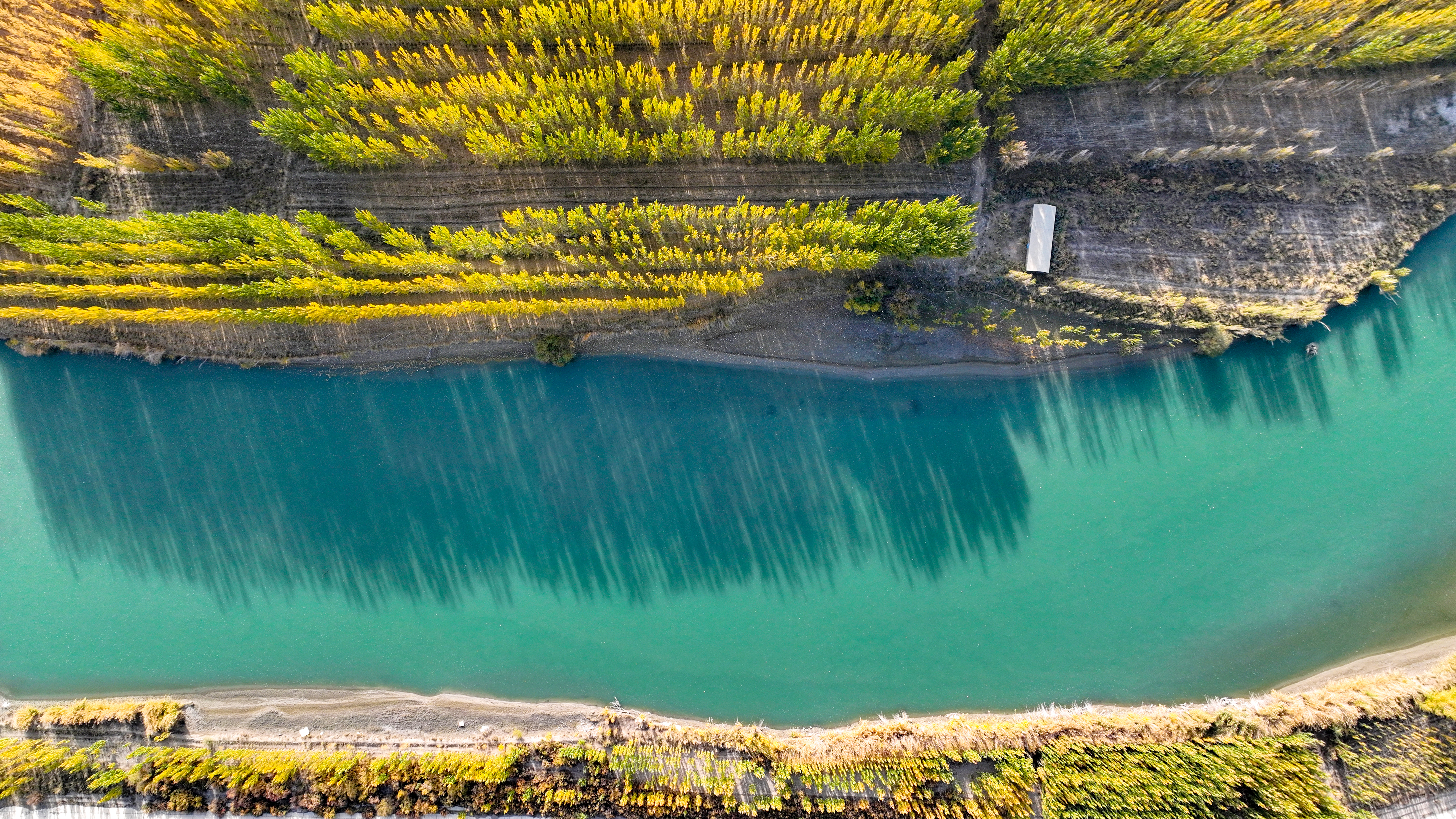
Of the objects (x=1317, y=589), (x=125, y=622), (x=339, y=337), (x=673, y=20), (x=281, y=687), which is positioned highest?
(x=673, y=20)

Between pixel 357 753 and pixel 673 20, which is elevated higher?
pixel 673 20

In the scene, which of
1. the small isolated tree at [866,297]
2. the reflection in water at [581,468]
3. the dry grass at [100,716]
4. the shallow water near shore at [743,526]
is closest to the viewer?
the dry grass at [100,716]

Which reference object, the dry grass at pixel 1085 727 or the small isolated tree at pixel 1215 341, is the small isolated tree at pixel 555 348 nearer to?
the dry grass at pixel 1085 727

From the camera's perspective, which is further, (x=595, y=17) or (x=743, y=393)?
(x=743, y=393)

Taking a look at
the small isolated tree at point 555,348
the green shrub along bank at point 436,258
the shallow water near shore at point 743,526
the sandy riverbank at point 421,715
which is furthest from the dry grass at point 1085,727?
the green shrub along bank at point 436,258

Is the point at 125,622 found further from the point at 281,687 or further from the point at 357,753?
the point at 357,753

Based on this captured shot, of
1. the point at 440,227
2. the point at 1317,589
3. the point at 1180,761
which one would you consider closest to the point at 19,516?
the point at 440,227
